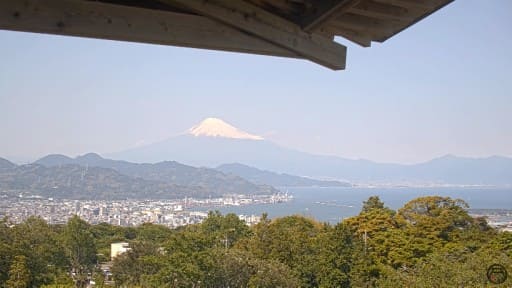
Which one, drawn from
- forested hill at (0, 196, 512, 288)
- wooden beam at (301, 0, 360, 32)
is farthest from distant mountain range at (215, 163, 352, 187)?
wooden beam at (301, 0, 360, 32)

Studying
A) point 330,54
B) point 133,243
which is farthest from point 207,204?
point 330,54

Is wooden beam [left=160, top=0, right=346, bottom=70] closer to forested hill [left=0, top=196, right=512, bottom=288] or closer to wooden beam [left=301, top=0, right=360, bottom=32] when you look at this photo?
wooden beam [left=301, top=0, right=360, bottom=32]

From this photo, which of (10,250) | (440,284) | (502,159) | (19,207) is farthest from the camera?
(502,159)

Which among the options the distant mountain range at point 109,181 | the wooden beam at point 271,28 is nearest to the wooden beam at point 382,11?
the wooden beam at point 271,28

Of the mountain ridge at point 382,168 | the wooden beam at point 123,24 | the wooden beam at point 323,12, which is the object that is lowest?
the wooden beam at point 123,24

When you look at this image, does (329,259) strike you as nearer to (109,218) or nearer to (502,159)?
(109,218)

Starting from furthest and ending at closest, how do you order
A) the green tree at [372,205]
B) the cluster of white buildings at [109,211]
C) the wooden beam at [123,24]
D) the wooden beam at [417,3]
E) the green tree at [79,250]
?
the cluster of white buildings at [109,211] < the green tree at [372,205] < the green tree at [79,250] < the wooden beam at [417,3] < the wooden beam at [123,24]

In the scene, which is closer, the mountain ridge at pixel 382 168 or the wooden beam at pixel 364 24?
the wooden beam at pixel 364 24

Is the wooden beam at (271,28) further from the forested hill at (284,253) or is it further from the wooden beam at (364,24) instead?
the forested hill at (284,253)
